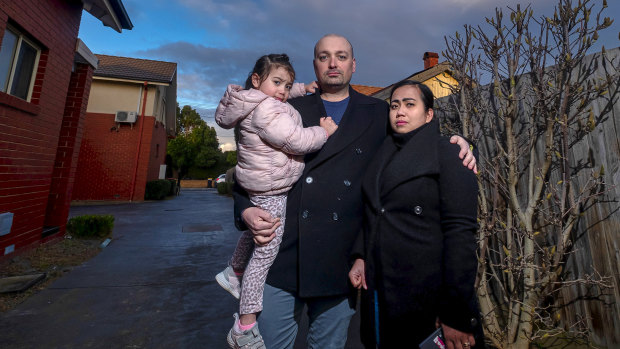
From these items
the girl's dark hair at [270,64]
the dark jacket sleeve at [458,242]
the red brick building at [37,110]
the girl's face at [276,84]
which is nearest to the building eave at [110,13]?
the red brick building at [37,110]

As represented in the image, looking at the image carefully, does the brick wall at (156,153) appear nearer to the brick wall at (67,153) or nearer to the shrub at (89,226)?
the brick wall at (67,153)

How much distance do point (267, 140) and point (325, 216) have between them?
530 millimetres

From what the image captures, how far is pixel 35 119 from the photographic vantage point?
5.05 m

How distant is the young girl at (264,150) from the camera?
1610mm

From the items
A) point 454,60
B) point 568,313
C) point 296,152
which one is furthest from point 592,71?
point 296,152

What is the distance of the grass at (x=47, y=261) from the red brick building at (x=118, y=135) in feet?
31.0

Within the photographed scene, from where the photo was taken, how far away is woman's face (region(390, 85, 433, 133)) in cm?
168

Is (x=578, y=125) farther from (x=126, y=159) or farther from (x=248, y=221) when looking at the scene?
(x=126, y=159)

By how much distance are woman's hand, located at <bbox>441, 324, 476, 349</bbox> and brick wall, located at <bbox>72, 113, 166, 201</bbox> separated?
54.5ft

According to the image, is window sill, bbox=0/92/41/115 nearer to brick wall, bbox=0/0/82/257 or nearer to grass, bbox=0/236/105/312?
brick wall, bbox=0/0/82/257

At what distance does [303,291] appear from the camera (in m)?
1.60

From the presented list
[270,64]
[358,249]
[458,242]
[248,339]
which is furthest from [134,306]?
[458,242]

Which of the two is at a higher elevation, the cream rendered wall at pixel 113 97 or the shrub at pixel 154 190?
the cream rendered wall at pixel 113 97

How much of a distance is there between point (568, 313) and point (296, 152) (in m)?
2.91
